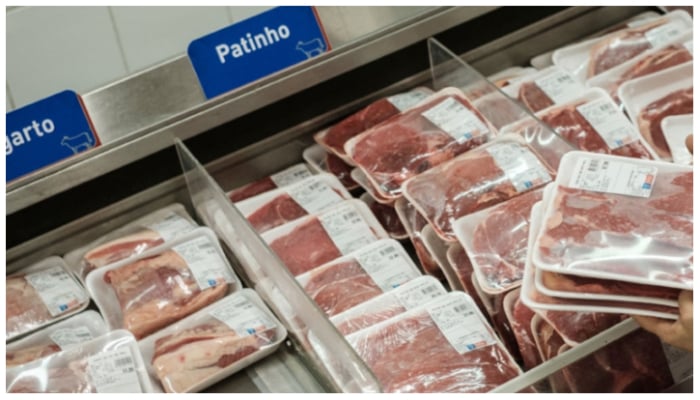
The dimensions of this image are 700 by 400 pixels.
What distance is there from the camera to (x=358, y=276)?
235cm

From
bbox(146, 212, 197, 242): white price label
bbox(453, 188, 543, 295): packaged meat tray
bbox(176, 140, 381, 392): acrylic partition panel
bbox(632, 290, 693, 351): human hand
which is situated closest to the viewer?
bbox(632, 290, 693, 351): human hand

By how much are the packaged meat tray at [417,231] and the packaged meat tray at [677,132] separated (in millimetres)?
631

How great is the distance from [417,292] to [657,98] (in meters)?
0.91

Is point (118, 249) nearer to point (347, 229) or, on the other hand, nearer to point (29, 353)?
point (29, 353)

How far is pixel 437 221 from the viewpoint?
2.38m

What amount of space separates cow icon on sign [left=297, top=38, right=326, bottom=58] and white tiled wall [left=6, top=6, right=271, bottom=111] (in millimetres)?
398

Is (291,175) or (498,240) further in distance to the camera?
(291,175)

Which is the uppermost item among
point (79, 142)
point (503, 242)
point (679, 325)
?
point (79, 142)

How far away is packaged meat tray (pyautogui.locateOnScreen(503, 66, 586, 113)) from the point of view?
2.78 m

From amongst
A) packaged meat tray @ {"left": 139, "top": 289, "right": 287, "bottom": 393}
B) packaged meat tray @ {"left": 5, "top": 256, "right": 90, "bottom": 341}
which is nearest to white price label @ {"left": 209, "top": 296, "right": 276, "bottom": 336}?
packaged meat tray @ {"left": 139, "top": 289, "right": 287, "bottom": 393}

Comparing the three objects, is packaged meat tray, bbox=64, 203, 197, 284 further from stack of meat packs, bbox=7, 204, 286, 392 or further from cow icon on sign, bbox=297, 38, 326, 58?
cow icon on sign, bbox=297, 38, 326, 58

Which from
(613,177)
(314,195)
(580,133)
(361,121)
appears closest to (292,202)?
(314,195)

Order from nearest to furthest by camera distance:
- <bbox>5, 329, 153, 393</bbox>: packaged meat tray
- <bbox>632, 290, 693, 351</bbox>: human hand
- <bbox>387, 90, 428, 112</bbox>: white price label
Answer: <bbox>632, 290, 693, 351</bbox>: human hand, <bbox>5, 329, 153, 393</bbox>: packaged meat tray, <bbox>387, 90, 428, 112</bbox>: white price label

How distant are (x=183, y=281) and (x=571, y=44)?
1.38 meters
